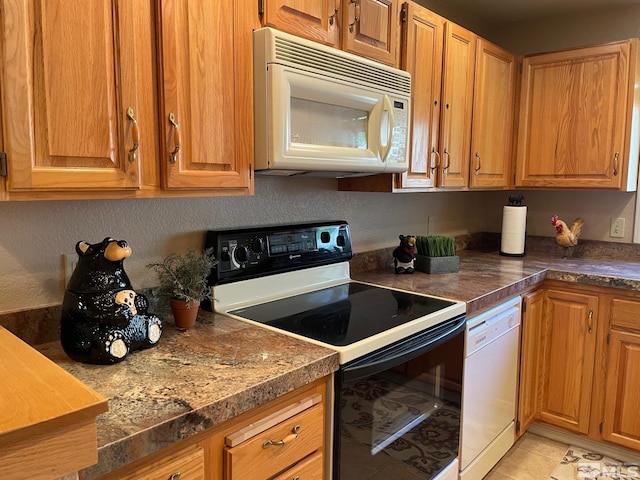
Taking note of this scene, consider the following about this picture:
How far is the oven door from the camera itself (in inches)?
52.4

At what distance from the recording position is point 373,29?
5.86ft

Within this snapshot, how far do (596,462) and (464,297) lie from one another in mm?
1279

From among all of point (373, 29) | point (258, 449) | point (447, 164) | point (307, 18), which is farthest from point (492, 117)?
point (258, 449)

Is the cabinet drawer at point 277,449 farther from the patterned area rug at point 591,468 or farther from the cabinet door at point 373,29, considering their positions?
the patterned area rug at point 591,468

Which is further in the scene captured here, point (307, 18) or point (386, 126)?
point (386, 126)

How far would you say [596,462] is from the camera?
93.7 inches

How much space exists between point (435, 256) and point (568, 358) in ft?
2.88

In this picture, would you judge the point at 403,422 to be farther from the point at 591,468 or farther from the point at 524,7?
the point at 524,7

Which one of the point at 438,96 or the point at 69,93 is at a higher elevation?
the point at 438,96

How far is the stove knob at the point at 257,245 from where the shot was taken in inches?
69.1

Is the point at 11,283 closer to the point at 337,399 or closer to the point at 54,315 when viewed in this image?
the point at 54,315

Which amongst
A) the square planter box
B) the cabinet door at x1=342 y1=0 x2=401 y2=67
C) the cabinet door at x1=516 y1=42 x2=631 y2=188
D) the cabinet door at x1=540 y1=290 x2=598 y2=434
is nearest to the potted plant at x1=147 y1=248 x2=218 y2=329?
the cabinet door at x1=342 y1=0 x2=401 y2=67

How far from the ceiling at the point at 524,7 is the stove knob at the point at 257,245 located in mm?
1844

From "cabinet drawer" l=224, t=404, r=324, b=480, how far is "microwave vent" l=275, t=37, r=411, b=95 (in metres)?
0.99
